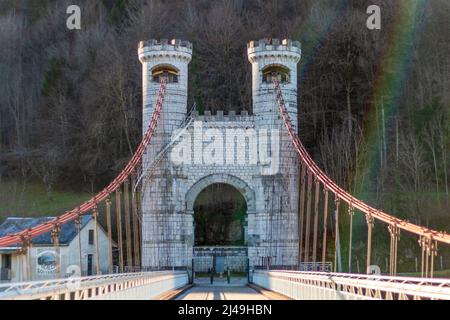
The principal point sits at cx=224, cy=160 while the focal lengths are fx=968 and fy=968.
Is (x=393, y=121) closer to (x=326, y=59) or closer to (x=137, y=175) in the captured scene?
(x=326, y=59)

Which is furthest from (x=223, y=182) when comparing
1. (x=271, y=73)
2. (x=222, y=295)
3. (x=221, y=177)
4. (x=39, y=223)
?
(x=222, y=295)

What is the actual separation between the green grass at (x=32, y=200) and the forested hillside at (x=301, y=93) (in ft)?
2.21

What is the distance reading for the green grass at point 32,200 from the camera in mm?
54250

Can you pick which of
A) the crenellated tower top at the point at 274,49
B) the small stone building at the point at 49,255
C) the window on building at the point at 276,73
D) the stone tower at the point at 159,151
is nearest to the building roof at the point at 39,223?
the small stone building at the point at 49,255

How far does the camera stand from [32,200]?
187 ft

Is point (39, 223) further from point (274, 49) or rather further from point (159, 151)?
point (274, 49)

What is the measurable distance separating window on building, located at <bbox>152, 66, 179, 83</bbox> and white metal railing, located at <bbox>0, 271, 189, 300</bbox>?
1675cm

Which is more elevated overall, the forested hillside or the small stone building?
the forested hillside

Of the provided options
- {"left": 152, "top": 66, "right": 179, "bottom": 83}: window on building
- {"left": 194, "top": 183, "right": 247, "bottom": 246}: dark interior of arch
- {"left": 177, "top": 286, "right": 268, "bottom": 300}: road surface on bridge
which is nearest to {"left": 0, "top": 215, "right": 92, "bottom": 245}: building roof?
{"left": 152, "top": 66, "right": 179, "bottom": 83}: window on building

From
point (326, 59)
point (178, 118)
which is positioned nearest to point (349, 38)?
point (326, 59)

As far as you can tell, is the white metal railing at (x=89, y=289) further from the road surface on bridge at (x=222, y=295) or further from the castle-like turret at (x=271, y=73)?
the castle-like turret at (x=271, y=73)

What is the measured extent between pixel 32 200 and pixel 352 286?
4134 centimetres

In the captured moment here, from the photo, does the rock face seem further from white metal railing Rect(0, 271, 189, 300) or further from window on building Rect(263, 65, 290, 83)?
white metal railing Rect(0, 271, 189, 300)

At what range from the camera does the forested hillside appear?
48812 millimetres
